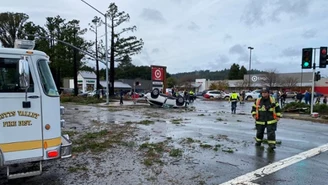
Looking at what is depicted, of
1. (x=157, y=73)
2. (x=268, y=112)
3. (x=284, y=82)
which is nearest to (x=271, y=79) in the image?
(x=284, y=82)

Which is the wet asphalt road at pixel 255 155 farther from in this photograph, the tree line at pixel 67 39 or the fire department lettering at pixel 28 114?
the tree line at pixel 67 39

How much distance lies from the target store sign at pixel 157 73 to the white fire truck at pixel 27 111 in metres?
21.1

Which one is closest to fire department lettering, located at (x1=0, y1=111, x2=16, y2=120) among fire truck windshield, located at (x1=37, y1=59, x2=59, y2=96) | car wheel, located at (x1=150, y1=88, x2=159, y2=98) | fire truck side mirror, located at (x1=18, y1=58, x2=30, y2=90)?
fire truck side mirror, located at (x1=18, y1=58, x2=30, y2=90)

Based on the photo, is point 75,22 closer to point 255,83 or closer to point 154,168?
point 154,168

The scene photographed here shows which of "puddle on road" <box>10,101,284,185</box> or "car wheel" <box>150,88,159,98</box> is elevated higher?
"car wheel" <box>150,88,159,98</box>

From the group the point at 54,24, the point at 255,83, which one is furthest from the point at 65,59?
the point at 255,83

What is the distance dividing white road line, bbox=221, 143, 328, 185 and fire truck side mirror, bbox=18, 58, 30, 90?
382 centimetres

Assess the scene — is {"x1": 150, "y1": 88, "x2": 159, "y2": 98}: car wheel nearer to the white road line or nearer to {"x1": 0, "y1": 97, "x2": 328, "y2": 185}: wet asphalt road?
{"x1": 0, "y1": 97, "x2": 328, "y2": 185}: wet asphalt road

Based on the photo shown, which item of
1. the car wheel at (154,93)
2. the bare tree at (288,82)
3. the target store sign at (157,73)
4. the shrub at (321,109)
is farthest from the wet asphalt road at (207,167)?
→ the bare tree at (288,82)

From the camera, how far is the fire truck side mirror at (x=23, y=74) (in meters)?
4.25

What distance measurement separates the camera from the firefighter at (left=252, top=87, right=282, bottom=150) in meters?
7.63

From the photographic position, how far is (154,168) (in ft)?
19.3

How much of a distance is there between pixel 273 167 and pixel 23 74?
525cm

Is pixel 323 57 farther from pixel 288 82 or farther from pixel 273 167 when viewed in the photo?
pixel 288 82
